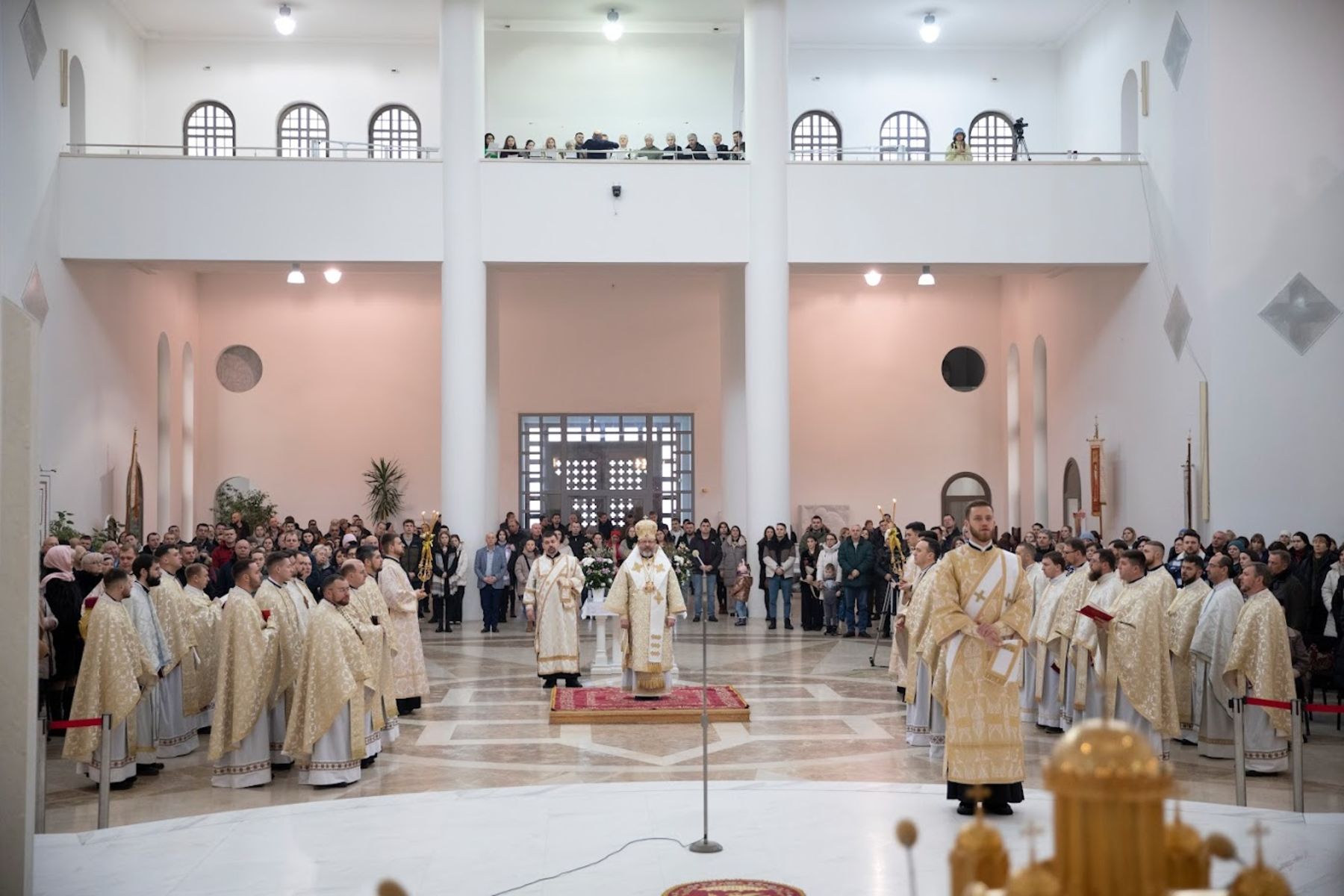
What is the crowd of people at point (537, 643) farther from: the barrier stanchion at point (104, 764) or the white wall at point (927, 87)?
the white wall at point (927, 87)

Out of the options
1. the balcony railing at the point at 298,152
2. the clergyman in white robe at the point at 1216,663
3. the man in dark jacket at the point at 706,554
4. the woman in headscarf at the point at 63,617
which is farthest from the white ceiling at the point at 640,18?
the clergyman in white robe at the point at 1216,663

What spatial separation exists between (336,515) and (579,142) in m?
9.61

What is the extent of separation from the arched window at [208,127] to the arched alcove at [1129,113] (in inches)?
637

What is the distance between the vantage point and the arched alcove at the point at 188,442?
88.0 ft

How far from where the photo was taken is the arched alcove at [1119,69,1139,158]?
73.6 feet

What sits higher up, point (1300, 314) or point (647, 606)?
point (1300, 314)

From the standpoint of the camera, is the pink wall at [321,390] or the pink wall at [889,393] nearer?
the pink wall at [321,390]

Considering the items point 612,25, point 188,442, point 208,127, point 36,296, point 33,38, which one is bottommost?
point 188,442

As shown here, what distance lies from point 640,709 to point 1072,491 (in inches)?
575

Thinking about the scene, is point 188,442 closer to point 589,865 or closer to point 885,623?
point 885,623

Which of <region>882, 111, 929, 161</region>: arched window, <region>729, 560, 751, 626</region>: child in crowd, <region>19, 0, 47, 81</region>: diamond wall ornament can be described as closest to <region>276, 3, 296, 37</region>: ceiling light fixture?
<region>19, 0, 47, 81</region>: diamond wall ornament

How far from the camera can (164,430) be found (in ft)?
84.2

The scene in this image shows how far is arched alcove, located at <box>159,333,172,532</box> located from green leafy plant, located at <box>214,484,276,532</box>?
1102 mm

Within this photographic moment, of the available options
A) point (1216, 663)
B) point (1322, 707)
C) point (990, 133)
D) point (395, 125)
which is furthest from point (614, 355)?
point (1322, 707)
